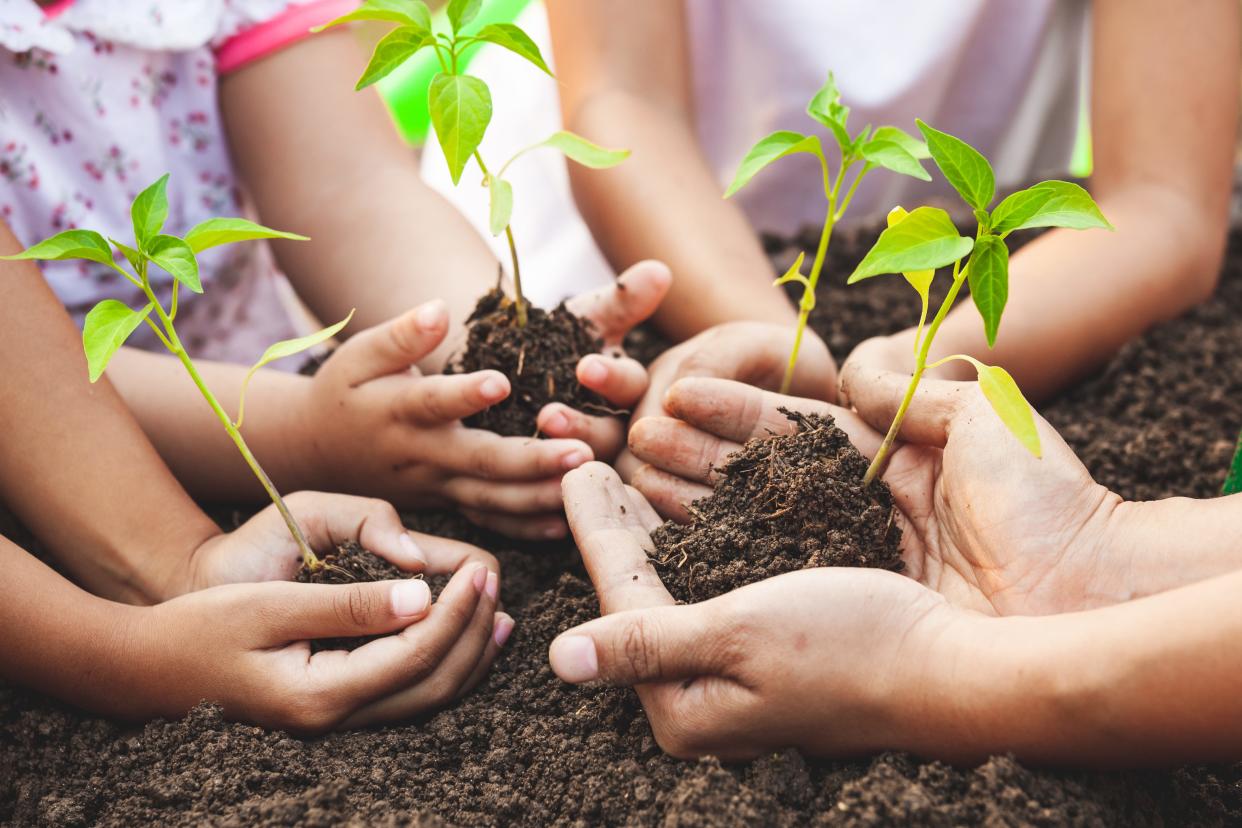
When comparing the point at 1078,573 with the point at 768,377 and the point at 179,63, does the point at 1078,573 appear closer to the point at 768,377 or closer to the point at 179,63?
the point at 768,377

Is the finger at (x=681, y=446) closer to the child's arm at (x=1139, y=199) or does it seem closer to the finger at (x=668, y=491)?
the finger at (x=668, y=491)

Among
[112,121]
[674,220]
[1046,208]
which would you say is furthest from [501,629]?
[112,121]

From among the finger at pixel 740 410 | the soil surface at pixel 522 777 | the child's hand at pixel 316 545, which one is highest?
the finger at pixel 740 410

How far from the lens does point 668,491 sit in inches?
43.6

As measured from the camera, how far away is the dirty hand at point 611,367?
119cm

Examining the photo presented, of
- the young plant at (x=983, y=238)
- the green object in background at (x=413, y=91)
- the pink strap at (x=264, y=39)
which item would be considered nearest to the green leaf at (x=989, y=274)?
the young plant at (x=983, y=238)

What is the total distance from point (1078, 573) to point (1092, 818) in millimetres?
231

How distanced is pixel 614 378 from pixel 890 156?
441 mm

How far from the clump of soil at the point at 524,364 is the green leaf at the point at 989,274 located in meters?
0.57

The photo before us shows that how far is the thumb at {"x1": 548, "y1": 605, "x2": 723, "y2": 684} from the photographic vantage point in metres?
0.80

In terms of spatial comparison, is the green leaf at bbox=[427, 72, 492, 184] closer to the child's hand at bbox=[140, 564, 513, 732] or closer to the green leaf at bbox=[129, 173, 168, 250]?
the green leaf at bbox=[129, 173, 168, 250]

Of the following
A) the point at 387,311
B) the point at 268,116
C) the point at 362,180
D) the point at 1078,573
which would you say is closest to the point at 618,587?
the point at 1078,573

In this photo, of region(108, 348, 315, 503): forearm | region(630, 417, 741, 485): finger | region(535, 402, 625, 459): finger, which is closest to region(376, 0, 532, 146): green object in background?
region(108, 348, 315, 503): forearm

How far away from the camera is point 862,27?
2023 millimetres
